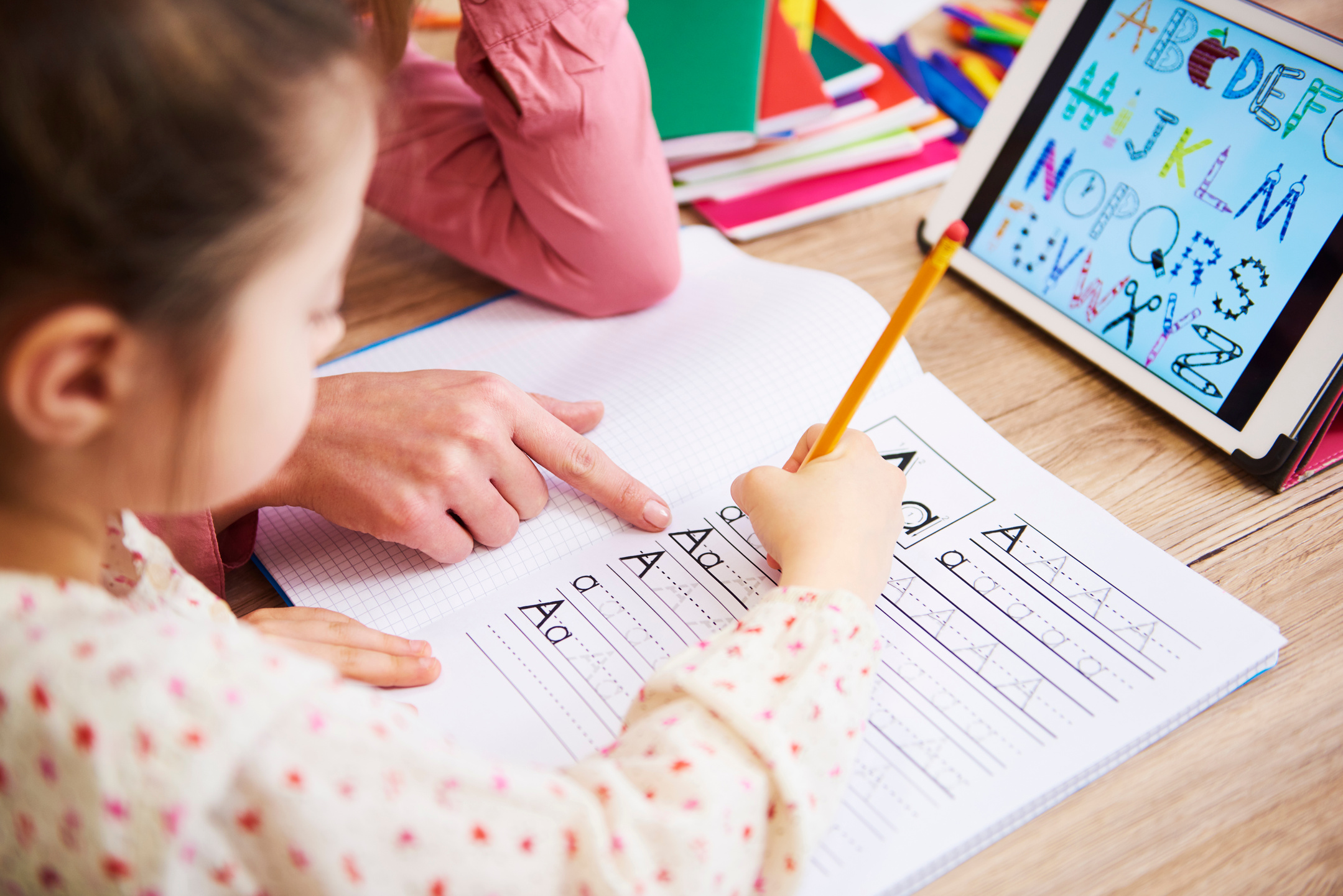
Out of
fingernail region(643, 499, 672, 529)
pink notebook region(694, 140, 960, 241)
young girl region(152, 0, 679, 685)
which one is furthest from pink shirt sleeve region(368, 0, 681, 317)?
fingernail region(643, 499, 672, 529)

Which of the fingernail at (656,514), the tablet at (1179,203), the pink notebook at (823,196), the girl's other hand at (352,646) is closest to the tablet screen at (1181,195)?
the tablet at (1179,203)

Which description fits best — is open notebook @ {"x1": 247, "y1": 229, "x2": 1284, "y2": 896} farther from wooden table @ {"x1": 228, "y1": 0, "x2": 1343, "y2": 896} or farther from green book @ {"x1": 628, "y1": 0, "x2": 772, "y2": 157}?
green book @ {"x1": 628, "y1": 0, "x2": 772, "y2": 157}

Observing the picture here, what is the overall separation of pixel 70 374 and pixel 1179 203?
0.67 m

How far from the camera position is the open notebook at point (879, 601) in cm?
45

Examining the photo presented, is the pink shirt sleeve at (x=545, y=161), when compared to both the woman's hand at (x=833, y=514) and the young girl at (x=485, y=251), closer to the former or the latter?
the young girl at (x=485, y=251)

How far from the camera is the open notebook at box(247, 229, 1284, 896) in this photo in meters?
0.45

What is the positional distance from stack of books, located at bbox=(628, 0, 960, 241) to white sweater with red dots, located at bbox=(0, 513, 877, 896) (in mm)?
548

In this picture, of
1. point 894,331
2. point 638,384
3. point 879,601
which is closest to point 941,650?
point 879,601

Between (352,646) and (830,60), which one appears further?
(830,60)

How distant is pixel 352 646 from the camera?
0.49 metres

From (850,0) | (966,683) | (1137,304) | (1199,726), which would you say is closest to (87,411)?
(966,683)

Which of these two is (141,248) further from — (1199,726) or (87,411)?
(1199,726)

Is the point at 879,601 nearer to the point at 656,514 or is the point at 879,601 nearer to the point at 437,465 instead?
the point at 656,514

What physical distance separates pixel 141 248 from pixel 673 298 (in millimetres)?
511
